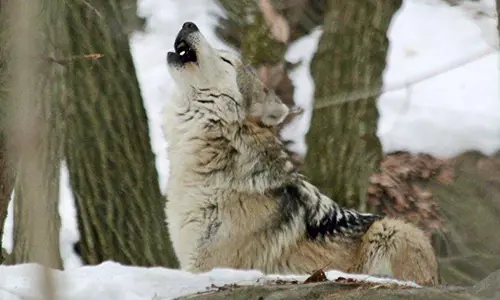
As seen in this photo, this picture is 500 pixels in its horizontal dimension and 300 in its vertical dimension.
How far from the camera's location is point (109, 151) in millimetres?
6855

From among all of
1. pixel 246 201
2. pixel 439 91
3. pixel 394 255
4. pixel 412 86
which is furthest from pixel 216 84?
pixel 439 91

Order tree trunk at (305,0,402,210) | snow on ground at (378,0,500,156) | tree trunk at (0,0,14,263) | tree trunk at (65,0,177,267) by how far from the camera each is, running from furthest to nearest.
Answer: snow on ground at (378,0,500,156)
tree trunk at (305,0,402,210)
tree trunk at (65,0,177,267)
tree trunk at (0,0,14,263)

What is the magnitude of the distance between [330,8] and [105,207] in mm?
2907

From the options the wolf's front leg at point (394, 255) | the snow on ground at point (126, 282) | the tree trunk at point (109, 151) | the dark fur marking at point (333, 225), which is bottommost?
the wolf's front leg at point (394, 255)

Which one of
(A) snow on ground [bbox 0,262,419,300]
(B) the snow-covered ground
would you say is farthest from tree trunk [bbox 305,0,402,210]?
(A) snow on ground [bbox 0,262,419,300]

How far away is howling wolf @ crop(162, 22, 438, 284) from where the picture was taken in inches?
242

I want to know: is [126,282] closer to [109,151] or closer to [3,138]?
[3,138]

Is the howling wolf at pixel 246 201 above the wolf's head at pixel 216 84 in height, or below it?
below

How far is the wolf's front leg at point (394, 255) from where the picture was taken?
20.3ft

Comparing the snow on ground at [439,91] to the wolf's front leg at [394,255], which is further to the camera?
the snow on ground at [439,91]

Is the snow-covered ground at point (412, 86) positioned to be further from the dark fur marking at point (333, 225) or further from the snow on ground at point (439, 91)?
the dark fur marking at point (333, 225)

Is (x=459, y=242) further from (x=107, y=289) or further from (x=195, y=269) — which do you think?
(x=107, y=289)

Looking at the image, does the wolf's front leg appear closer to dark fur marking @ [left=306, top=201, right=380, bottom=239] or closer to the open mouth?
dark fur marking @ [left=306, top=201, right=380, bottom=239]

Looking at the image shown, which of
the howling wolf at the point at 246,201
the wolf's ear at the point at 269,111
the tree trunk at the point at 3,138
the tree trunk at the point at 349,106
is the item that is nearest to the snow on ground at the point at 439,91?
the tree trunk at the point at 349,106
